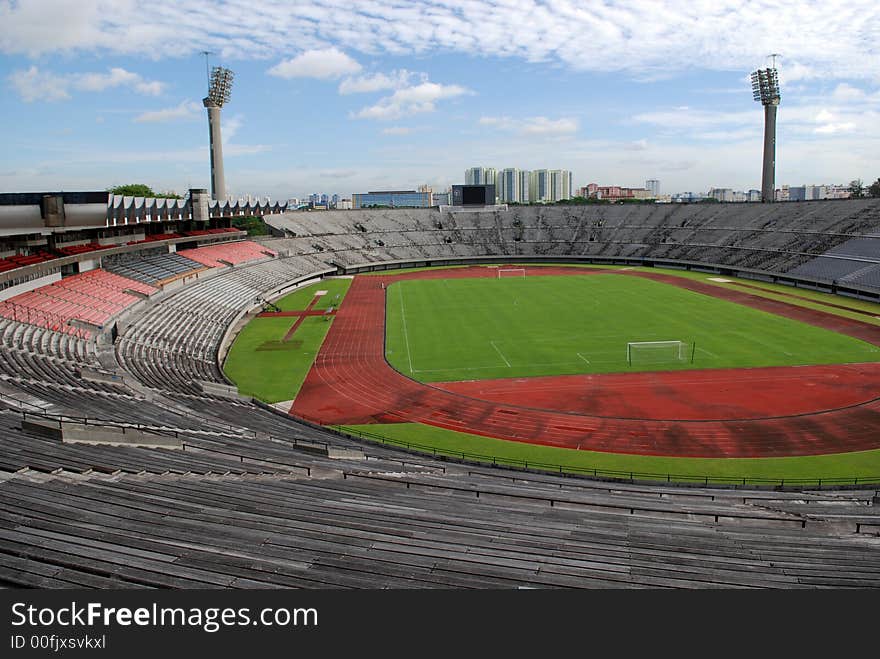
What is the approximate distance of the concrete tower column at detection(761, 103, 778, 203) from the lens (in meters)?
94.9

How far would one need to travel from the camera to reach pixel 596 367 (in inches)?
1495

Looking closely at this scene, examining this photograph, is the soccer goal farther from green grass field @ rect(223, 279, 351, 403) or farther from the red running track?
green grass field @ rect(223, 279, 351, 403)

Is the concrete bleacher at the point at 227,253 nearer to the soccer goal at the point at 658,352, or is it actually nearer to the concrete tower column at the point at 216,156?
the concrete tower column at the point at 216,156

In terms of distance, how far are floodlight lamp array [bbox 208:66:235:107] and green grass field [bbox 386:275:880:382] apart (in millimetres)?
51370

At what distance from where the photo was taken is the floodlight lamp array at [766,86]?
9369 centimetres

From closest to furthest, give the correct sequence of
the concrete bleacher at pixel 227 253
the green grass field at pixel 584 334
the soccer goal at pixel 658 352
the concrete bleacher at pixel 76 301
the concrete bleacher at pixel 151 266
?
the concrete bleacher at pixel 76 301
the green grass field at pixel 584 334
the soccer goal at pixel 658 352
the concrete bleacher at pixel 151 266
the concrete bleacher at pixel 227 253

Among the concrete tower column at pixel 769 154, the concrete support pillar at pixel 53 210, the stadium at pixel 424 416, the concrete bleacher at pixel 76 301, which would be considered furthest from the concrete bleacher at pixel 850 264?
the concrete support pillar at pixel 53 210

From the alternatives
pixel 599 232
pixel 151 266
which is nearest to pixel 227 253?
pixel 151 266

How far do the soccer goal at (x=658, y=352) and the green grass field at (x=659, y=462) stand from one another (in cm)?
1448

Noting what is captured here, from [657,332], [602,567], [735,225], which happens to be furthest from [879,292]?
[602,567]

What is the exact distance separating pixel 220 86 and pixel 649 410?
290ft

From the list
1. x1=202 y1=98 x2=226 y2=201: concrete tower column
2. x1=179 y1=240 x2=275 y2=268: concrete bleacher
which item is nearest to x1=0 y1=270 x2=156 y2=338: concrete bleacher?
x1=179 y1=240 x2=275 y2=268: concrete bleacher

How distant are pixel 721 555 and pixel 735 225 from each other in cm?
9005

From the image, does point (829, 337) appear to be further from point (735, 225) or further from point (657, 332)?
point (735, 225)
